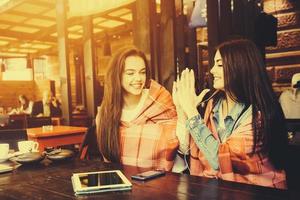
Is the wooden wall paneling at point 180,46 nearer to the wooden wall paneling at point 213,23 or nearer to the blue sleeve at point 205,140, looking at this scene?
the wooden wall paneling at point 213,23

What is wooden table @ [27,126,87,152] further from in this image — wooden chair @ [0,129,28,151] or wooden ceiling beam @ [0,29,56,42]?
wooden ceiling beam @ [0,29,56,42]

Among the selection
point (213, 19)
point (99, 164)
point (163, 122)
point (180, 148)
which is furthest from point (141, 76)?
point (213, 19)

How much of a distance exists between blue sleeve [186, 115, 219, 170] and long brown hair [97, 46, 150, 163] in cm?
65

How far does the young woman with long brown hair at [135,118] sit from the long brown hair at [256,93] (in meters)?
→ 0.60

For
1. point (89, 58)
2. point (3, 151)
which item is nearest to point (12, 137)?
point (3, 151)

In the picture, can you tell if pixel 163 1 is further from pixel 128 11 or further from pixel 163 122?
pixel 128 11

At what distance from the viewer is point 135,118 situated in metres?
2.52

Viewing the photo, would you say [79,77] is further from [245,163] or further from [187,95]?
[245,163]

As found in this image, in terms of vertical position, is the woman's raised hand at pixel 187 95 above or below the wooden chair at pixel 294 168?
above

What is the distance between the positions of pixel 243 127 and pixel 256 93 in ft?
0.74

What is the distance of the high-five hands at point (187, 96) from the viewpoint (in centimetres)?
209

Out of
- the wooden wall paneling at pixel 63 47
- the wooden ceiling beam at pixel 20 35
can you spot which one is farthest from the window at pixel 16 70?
the wooden wall paneling at pixel 63 47

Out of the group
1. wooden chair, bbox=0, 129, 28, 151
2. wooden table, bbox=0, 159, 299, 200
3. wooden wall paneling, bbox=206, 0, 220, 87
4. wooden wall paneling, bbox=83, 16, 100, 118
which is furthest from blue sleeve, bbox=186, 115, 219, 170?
wooden wall paneling, bbox=83, 16, 100, 118

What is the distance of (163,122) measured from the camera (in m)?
2.53
